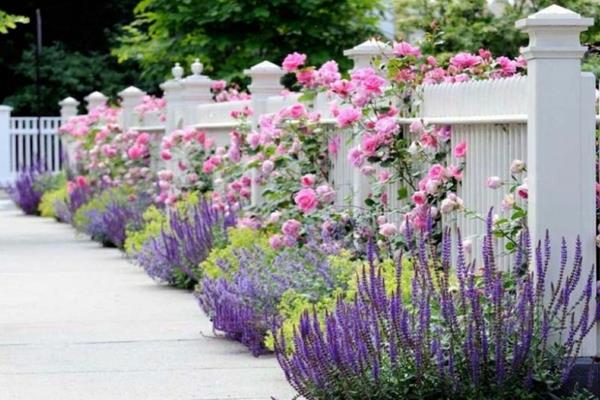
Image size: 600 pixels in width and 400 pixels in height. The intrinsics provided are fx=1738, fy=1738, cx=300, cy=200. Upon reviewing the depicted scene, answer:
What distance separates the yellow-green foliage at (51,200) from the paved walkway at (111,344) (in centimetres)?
783

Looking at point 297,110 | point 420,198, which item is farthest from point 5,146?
point 420,198

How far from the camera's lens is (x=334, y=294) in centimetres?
853

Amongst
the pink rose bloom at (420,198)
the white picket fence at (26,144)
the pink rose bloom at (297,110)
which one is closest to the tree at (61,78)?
the white picket fence at (26,144)

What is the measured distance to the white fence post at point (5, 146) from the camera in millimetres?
33250

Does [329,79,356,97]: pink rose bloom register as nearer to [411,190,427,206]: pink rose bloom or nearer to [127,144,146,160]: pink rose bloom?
[411,190,427,206]: pink rose bloom

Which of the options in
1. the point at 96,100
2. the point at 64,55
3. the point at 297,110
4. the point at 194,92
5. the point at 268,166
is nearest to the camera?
the point at 297,110

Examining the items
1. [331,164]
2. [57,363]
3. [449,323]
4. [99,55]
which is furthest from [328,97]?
[99,55]

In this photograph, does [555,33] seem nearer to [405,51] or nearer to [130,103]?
[405,51]

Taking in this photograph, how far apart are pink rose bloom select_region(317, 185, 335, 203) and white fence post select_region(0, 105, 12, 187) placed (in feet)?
75.5

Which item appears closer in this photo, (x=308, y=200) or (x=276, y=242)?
(x=308, y=200)

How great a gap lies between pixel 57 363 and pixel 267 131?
382cm

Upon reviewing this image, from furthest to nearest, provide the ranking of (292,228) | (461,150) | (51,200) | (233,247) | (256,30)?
(256,30) → (51,200) → (233,247) → (292,228) → (461,150)

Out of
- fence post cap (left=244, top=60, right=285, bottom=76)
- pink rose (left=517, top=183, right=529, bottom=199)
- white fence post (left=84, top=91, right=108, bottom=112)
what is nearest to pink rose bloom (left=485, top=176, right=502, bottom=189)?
pink rose (left=517, top=183, right=529, bottom=199)

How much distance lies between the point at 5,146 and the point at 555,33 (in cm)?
2745
